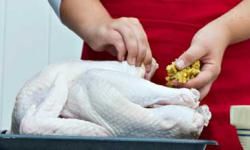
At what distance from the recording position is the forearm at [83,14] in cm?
72

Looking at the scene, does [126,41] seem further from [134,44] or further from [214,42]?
[214,42]

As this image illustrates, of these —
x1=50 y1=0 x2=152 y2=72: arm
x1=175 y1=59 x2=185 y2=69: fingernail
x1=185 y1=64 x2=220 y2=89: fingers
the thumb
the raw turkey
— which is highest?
x1=50 y1=0 x2=152 y2=72: arm

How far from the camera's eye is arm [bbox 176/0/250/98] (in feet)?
2.14

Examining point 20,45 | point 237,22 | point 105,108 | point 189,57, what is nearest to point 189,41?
point 237,22

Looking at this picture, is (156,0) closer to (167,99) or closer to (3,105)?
(167,99)

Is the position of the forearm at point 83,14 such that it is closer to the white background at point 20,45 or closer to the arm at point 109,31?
the arm at point 109,31

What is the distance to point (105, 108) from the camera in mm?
509

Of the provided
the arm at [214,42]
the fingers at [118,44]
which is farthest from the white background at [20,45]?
the fingers at [118,44]

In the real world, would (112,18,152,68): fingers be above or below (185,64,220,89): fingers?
above

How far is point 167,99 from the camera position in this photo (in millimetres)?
542

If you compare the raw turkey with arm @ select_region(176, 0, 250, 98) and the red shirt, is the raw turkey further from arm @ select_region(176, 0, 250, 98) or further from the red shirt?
the red shirt

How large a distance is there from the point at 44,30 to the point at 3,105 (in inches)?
9.5

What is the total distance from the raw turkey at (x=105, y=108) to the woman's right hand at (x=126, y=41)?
43 millimetres

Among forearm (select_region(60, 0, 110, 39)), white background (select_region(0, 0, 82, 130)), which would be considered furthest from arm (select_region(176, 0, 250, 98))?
white background (select_region(0, 0, 82, 130))
